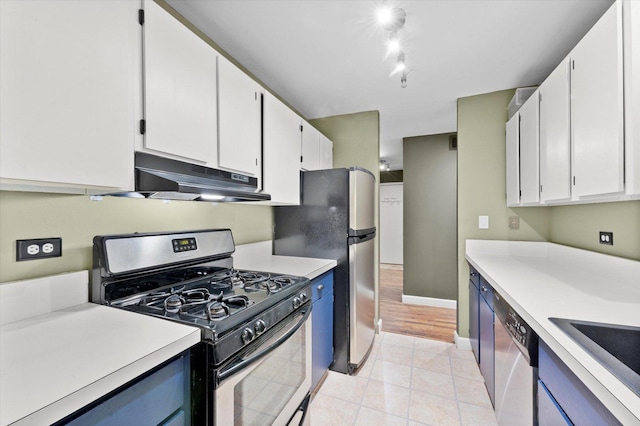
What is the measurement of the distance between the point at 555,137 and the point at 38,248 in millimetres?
2575

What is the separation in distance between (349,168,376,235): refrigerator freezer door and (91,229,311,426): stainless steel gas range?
786 mm

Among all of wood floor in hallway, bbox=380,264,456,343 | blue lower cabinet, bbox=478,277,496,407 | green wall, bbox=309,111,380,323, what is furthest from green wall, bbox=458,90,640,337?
green wall, bbox=309,111,380,323

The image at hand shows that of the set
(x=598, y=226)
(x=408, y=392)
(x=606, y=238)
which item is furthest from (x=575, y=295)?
(x=408, y=392)

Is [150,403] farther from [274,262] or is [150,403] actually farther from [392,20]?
[392,20]

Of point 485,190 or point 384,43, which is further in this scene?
point 485,190

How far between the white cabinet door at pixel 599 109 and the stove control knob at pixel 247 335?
1542mm

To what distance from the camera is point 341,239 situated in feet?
7.06

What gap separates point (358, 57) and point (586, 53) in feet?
4.12

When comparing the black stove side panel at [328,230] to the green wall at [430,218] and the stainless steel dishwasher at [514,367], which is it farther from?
the green wall at [430,218]

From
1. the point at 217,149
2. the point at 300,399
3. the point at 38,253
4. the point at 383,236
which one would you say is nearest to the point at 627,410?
the point at 300,399

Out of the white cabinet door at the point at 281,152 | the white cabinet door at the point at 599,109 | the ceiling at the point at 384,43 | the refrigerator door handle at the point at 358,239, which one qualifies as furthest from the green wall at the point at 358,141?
the white cabinet door at the point at 599,109

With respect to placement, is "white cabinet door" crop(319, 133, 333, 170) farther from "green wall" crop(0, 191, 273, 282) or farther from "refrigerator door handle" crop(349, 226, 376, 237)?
"green wall" crop(0, 191, 273, 282)

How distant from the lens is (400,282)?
16.7ft

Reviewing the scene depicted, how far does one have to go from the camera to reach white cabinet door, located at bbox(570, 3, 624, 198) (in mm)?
1077
